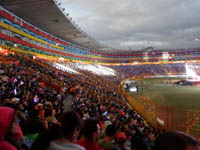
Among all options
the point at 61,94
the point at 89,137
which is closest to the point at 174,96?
the point at 61,94

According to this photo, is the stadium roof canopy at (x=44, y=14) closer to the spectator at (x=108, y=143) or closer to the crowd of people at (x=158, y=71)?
the spectator at (x=108, y=143)

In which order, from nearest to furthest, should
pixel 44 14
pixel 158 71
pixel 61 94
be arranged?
pixel 61 94 → pixel 44 14 → pixel 158 71

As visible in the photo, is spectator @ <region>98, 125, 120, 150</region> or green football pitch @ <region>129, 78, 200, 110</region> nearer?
spectator @ <region>98, 125, 120, 150</region>

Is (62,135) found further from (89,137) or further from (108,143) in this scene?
(108,143)

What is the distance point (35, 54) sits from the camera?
36188 millimetres

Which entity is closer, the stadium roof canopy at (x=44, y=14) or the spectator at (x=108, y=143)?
the spectator at (x=108, y=143)

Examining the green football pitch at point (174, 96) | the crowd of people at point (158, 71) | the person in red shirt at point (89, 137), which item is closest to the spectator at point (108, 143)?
the person in red shirt at point (89, 137)

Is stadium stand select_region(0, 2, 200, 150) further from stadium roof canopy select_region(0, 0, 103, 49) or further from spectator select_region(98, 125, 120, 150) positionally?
stadium roof canopy select_region(0, 0, 103, 49)

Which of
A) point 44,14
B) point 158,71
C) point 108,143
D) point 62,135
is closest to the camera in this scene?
point 62,135

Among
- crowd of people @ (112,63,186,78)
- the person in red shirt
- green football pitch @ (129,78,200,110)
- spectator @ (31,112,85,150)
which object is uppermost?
crowd of people @ (112,63,186,78)

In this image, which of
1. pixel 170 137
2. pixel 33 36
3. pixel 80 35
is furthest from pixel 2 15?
pixel 170 137

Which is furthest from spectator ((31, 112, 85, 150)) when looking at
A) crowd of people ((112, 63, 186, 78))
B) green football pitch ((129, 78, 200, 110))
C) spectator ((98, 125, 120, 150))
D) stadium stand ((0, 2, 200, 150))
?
crowd of people ((112, 63, 186, 78))

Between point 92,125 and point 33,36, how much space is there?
37.9 meters

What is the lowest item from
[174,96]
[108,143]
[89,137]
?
[174,96]
